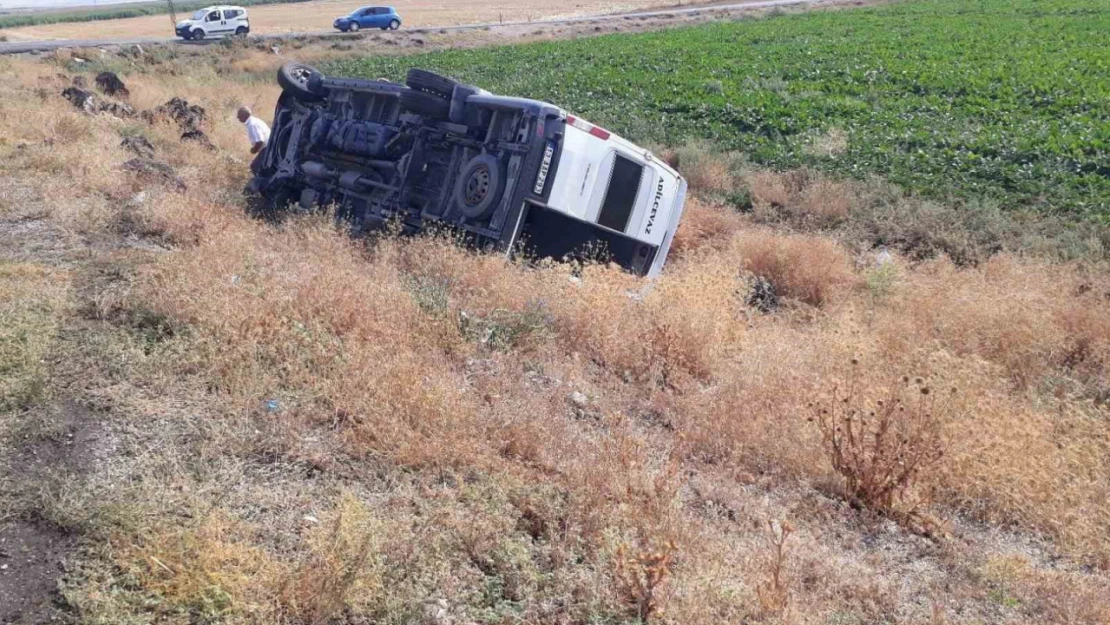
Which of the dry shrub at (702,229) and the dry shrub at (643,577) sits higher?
the dry shrub at (643,577)

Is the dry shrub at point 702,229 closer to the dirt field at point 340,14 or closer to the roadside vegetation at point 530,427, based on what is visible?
the roadside vegetation at point 530,427

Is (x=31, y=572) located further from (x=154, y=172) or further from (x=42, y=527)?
(x=154, y=172)

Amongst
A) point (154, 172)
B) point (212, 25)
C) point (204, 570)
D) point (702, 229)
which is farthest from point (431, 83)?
point (212, 25)

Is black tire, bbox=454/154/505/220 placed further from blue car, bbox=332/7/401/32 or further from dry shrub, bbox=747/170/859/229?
blue car, bbox=332/7/401/32

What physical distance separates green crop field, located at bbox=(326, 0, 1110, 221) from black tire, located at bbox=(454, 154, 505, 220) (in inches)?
285

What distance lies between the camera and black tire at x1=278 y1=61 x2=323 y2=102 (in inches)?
478

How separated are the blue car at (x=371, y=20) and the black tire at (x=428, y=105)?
35.6 metres

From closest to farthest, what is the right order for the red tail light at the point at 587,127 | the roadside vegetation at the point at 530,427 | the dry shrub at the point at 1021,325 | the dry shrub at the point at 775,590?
the dry shrub at the point at 775,590 < the roadside vegetation at the point at 530,427 < the dry shrub at the point at 1021,325 < the red tail light at the point at 587,127

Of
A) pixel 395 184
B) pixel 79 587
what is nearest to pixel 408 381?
pixel 79 587

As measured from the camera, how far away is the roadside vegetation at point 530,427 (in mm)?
3998

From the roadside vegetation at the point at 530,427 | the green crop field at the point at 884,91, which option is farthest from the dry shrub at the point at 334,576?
the green crop field at the point at 884,91

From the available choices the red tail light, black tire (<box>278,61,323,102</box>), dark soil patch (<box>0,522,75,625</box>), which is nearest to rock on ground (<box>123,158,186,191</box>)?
black tire (<box>278,61,323,102</box>)

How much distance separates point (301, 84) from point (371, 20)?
33.0m

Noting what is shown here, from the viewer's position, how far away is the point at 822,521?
502cm
